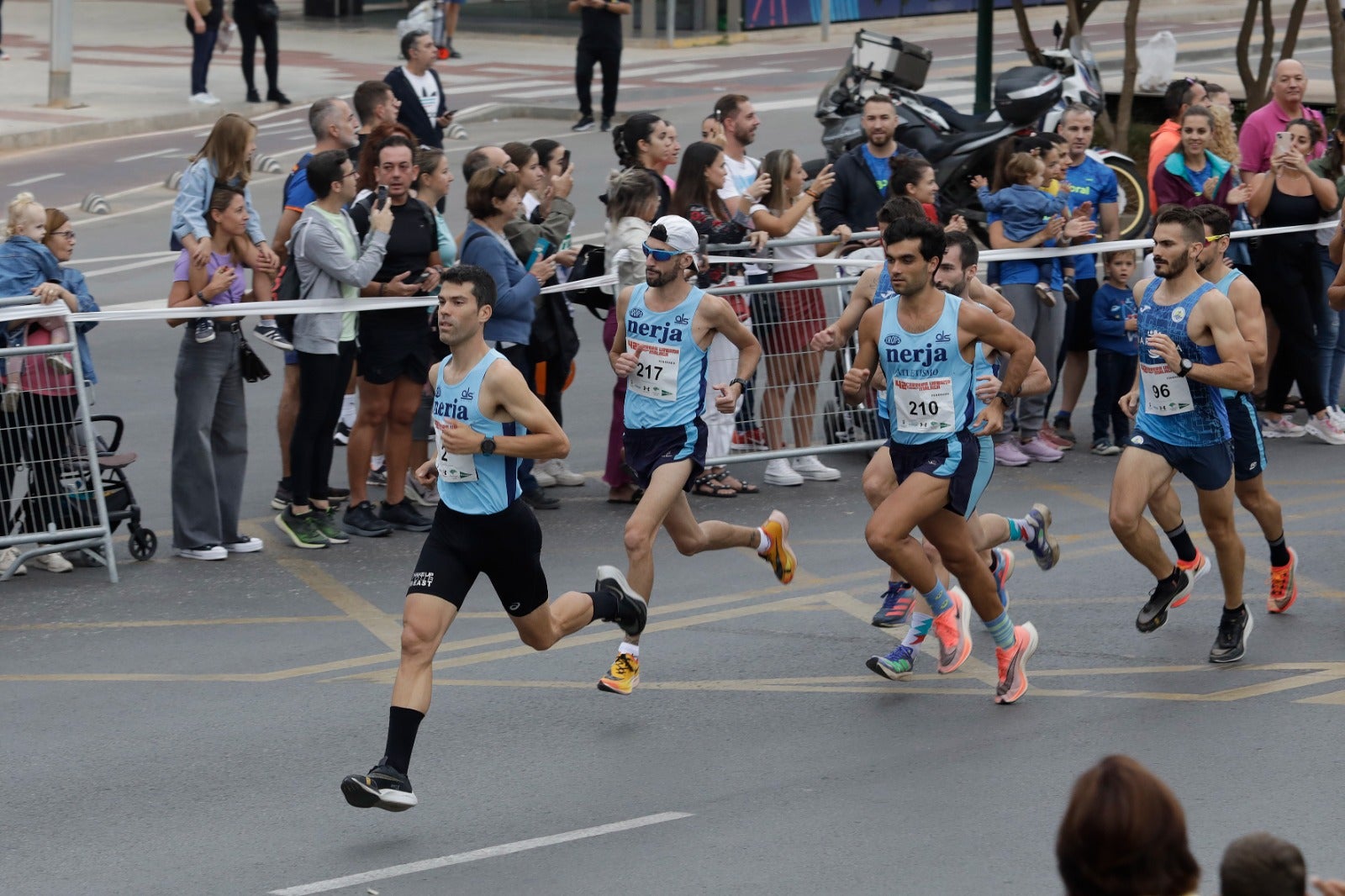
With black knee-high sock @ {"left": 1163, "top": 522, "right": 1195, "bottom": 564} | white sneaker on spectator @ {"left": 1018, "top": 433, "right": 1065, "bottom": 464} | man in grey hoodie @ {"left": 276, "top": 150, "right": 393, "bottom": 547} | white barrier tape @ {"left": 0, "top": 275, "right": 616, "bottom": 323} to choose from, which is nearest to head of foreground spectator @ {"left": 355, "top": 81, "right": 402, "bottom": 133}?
man in grey hoodie @ {"left": 276, "top": 150, "right": 393, "bottom": 547}

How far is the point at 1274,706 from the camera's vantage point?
24.3 feet

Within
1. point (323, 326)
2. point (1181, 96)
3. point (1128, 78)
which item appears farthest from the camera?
point (1128, 78)

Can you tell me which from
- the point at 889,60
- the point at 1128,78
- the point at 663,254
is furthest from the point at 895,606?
the point at 1128,78

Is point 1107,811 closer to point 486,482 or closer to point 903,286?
point 486,482

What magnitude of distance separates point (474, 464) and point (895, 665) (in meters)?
2.22

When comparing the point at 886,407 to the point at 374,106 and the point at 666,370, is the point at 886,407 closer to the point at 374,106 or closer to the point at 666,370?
the point at 666,370

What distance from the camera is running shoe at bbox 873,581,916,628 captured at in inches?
333

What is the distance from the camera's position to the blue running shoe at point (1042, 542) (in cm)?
Result: 852

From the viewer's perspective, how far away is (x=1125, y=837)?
338cm

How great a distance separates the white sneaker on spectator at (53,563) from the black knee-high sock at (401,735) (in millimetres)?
3836

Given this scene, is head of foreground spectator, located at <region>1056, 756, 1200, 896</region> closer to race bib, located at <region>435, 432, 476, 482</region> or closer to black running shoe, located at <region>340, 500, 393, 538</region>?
race bib, located at <region>435, 432, 476, 482</region>

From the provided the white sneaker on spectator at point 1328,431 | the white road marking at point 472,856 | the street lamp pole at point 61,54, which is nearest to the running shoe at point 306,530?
the white road marking at point 472,856

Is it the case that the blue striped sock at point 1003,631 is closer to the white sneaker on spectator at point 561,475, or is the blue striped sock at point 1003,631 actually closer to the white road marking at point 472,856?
the white road marking at point 472,856

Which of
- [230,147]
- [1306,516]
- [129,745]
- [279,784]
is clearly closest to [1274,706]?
[1306,516]
